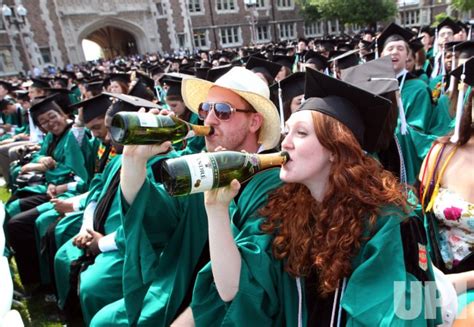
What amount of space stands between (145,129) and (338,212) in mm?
1037

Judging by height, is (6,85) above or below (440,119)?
above

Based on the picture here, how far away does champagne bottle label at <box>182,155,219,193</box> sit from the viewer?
4.06ft

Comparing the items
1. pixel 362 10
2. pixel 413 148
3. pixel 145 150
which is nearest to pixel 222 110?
pixel 145 150

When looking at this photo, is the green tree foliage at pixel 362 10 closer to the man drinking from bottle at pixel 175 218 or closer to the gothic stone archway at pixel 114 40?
the gothic stone archway at pixel 114 40

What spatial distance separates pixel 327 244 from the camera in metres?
1.49

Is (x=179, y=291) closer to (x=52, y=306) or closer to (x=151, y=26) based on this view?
(x=52, y=306)

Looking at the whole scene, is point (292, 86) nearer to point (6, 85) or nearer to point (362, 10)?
point (6, 85)

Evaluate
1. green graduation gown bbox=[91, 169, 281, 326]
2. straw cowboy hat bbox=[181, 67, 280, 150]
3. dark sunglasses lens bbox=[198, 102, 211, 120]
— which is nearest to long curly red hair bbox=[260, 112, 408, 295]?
green graduation gown bbox=[91, 169, 281, 326]

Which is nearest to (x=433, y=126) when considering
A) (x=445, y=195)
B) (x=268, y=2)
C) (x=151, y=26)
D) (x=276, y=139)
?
(x=445, y=195)

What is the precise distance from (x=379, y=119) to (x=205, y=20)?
134 ft

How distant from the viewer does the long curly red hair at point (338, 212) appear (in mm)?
1474

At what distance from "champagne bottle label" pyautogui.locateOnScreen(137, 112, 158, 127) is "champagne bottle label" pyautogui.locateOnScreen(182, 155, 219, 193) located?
0.55 m

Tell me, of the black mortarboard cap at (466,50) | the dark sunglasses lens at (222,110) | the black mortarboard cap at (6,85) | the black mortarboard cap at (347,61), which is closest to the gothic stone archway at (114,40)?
the black mortarboard cap at (6,85)

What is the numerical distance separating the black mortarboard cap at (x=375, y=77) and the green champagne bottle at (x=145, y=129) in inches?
38.7
